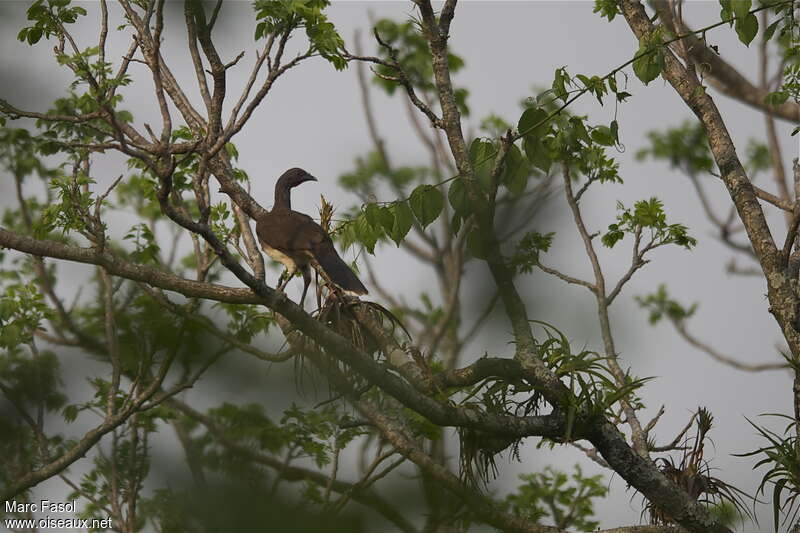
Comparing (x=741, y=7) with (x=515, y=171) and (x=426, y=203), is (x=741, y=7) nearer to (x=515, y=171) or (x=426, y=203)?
(x=515, y=171)

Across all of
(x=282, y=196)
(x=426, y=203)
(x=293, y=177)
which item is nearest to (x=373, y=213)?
(x=426, y=203)

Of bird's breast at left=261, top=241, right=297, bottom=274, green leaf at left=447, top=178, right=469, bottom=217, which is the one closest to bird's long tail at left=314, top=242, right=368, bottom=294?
bird's breast at left=261, top=241, right=297, bottom=274

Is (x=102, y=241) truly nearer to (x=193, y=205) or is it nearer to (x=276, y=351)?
(x=276, y=351)

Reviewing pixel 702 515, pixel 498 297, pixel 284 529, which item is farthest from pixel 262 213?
pixel 284 529

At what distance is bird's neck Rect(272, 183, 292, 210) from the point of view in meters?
7.39

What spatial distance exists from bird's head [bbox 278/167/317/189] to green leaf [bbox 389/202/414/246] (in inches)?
129

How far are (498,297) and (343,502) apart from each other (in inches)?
19.3

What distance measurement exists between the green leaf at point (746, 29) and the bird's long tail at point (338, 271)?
2.36m

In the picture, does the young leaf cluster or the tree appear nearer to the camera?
the tree

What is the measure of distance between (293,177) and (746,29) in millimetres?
4186

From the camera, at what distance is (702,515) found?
457 cm

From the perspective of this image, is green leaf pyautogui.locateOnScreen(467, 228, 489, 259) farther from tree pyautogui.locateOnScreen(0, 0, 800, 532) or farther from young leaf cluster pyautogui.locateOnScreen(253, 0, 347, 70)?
A: young leaf cluster pyautogui.locateOnScreen(253, 0, 347, 70)

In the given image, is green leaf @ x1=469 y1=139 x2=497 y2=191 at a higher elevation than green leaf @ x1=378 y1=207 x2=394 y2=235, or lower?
higher

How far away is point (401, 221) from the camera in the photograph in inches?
170
